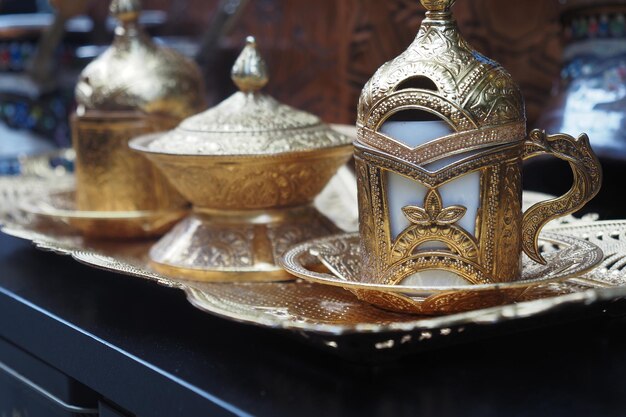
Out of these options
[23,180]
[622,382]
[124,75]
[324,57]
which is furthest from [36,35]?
[622,382]

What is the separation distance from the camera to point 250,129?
77cm

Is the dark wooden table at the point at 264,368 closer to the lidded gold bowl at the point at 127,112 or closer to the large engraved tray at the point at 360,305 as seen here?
the large engraved tray at the point at 360,305

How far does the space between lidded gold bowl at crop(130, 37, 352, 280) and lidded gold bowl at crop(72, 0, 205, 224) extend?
0.13m

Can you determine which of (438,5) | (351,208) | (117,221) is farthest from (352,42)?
(438,5)

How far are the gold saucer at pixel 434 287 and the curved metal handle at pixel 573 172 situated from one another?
0.11 ft

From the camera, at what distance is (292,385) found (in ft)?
1.84

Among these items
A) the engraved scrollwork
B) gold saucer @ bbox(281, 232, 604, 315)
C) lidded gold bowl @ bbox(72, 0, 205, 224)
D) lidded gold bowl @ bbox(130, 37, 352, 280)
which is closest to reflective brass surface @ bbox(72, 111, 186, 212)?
lidded gold bowl @ bbox(72, 0, 205, 224)

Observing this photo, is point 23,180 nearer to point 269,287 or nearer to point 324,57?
point 324,57

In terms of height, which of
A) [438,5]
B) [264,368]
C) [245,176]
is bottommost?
[264,368]

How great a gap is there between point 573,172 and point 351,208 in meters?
0.39

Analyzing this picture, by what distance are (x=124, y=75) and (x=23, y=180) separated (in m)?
0.34

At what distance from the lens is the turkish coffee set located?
1.93 feet

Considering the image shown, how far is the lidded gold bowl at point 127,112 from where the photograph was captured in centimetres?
94

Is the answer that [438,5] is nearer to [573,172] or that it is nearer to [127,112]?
[573,172]
